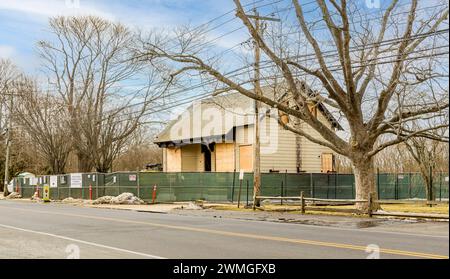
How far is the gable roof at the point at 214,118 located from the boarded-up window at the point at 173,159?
1088mm

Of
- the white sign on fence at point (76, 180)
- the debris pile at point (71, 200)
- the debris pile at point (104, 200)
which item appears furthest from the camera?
the white sign on fence at point (76, 180)

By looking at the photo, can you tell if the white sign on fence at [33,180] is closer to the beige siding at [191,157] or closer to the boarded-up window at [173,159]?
the boarded-up window at [173,159]

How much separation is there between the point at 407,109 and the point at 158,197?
18280 millimetres

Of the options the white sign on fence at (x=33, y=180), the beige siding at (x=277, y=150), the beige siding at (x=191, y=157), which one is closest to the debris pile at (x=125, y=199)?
the beige siding at (x=191, y=157)

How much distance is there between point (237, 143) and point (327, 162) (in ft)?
26.5

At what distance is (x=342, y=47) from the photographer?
22.5 m

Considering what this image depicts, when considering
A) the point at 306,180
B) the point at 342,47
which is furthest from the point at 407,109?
the point at 306,180

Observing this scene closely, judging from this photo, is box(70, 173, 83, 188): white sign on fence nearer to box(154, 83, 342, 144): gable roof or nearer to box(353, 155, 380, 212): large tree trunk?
box(154, 83, 342, 144): gable roof

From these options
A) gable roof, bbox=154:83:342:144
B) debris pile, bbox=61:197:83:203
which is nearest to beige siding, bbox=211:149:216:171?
gable roof, bbox=154:83:342:144

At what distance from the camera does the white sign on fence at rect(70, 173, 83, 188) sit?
41.8 metres

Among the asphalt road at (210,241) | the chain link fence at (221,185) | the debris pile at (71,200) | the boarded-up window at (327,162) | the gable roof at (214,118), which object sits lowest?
the debris pile at (71,200)

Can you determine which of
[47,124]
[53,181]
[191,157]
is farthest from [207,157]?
[47,124]

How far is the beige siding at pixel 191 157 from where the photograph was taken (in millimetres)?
44344
